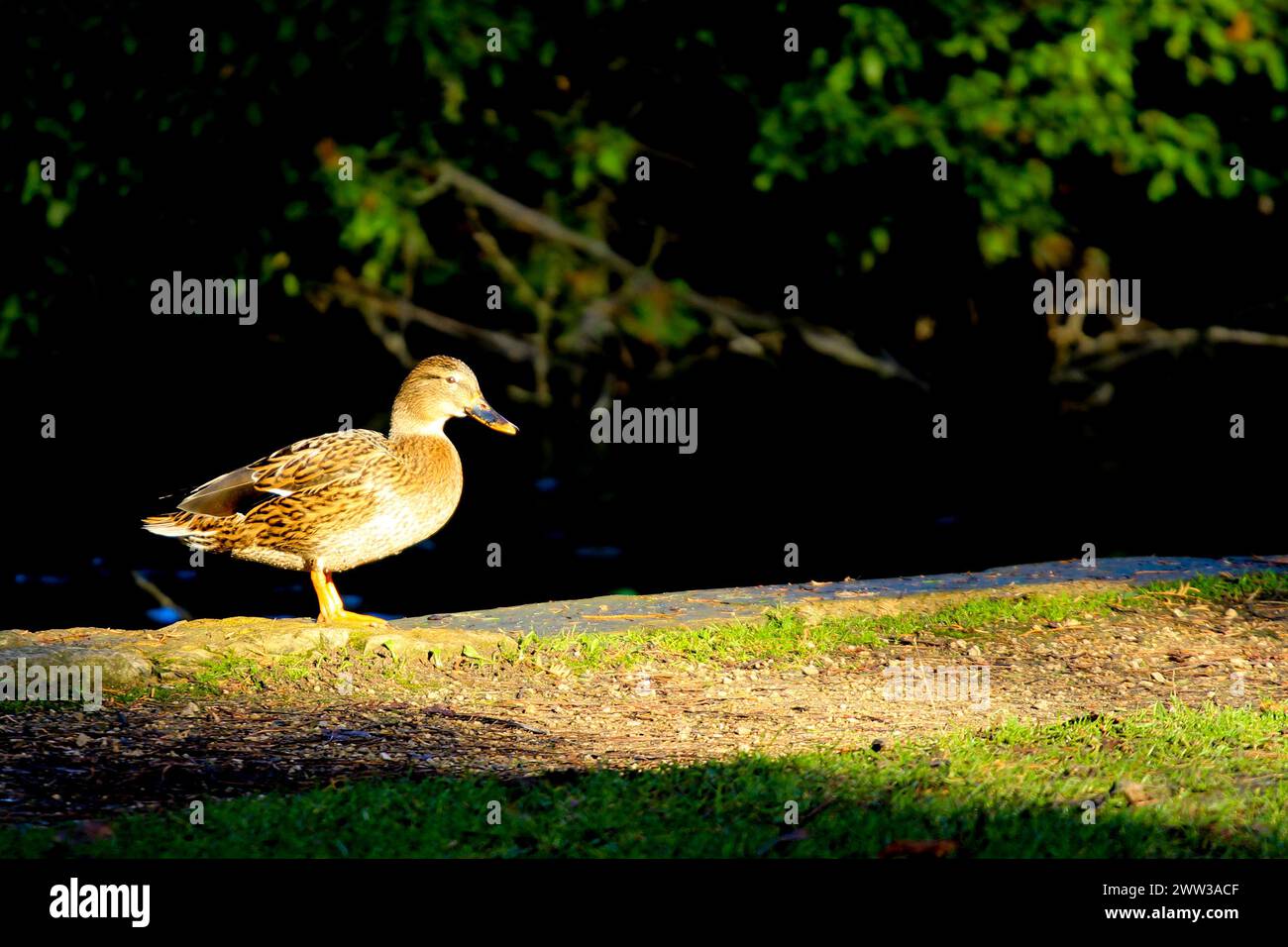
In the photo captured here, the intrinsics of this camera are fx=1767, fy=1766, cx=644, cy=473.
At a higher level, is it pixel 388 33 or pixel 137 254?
pixel 388 33

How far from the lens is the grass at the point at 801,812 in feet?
18.1

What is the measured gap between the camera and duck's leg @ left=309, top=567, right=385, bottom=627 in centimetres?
867

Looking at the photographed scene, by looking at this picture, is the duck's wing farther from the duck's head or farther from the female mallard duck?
the duck's head

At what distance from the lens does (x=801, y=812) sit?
587cm

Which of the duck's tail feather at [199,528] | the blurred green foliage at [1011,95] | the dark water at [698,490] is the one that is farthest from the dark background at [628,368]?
the duck's tail feather at [199,528]

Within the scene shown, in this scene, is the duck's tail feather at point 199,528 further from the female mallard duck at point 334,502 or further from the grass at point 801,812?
the grass at point 801,812

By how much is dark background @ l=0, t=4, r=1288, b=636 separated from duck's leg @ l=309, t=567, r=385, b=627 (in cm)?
458

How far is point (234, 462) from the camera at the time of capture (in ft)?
58.6

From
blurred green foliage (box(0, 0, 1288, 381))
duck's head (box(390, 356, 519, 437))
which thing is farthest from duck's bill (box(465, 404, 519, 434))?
blurred green foliage (box(0, 0, 1288, 381))

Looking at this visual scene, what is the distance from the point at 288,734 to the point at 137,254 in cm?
881

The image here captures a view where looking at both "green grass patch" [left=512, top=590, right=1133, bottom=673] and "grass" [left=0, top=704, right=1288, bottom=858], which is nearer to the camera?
"grass" [left=0, top=704, right=1288, bottom=858]

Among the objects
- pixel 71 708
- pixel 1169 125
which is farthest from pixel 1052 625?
pixel 1169 125
